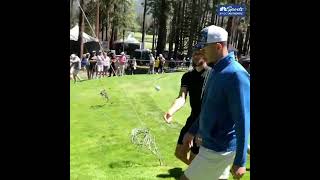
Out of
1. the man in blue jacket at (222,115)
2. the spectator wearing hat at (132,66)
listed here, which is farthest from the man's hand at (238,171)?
the spectator wearing hat at (132,66)

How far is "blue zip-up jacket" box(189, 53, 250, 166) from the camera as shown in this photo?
448 centimetres

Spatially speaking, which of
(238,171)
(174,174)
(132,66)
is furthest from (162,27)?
(238,171)

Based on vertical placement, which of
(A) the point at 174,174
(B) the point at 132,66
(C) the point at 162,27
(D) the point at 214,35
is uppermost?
(C) the point at 162,27

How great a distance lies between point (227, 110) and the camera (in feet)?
15.5

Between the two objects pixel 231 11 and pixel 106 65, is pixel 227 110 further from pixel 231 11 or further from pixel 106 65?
pixel 106 65

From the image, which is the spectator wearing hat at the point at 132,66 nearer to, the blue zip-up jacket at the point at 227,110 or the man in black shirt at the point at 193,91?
the man in black shirt at the point at 193,91

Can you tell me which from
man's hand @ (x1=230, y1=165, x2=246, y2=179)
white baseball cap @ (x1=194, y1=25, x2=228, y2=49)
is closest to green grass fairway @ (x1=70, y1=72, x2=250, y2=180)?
white baseball cap @ (x1=194, y1=25, x2=228, y2=49)

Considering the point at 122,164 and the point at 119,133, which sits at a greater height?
the point at 122,164

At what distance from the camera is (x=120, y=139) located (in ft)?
38.9

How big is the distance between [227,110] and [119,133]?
A: 322 inches

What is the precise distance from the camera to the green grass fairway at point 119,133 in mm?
8562

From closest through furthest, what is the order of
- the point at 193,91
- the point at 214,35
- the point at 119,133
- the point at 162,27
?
1. the point at 214,35
2. the point at 193,91
3. the point at 119,133
4. the point at 162,27

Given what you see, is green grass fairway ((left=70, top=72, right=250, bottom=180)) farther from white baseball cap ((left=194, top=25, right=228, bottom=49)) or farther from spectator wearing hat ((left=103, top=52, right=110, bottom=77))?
spectator wearing hat ((left=103, top=52, right=110, bottom=77))

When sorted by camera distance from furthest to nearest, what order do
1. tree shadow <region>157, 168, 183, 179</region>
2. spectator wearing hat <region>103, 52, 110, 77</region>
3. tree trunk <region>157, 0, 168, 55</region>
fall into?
1. tree trunk <region>157, 0, 168, 55</region>
2. spectator wearing hat <region>103, 52, 110, 77</region>
3. tree shadow <region>157, 168, 183, 179</region>
